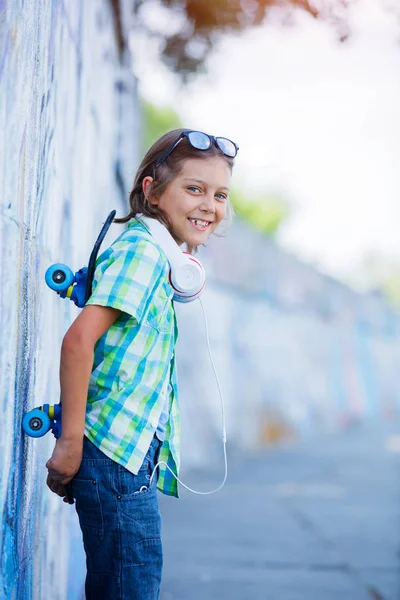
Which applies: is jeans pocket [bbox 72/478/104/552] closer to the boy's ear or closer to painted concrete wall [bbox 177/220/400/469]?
the boy's ear

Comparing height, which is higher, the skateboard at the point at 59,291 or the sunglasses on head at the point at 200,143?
the sunglasses on head at the point at 200,143

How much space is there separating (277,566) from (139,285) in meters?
4.20

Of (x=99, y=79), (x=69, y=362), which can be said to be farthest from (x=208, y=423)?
(x=69, y=362)

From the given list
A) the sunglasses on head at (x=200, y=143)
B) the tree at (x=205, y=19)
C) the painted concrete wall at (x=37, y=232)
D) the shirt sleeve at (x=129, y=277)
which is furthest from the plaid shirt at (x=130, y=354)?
the tree at (x=205, y=19)

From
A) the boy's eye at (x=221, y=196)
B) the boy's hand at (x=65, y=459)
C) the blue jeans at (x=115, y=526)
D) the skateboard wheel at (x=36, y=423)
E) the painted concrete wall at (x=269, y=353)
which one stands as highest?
the boy's eye at (x=221, y=196)

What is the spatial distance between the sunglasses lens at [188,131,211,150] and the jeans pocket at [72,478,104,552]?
943 millimetres

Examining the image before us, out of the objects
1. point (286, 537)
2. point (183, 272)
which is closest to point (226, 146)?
point (183, 272)

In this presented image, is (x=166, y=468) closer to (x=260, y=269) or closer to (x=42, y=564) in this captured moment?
(x=42, y=564)

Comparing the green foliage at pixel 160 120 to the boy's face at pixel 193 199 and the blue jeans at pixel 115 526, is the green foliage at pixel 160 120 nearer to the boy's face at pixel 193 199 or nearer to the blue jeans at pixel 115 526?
the boy's face at pixel 193 199

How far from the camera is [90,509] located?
88.6 inches

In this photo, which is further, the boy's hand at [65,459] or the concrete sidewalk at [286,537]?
the concrete sidewalk at [286,537]

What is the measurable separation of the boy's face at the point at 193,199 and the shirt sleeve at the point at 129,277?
235mm

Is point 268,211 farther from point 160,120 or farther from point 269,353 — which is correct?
point 269,353

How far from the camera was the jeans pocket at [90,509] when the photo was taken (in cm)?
223
